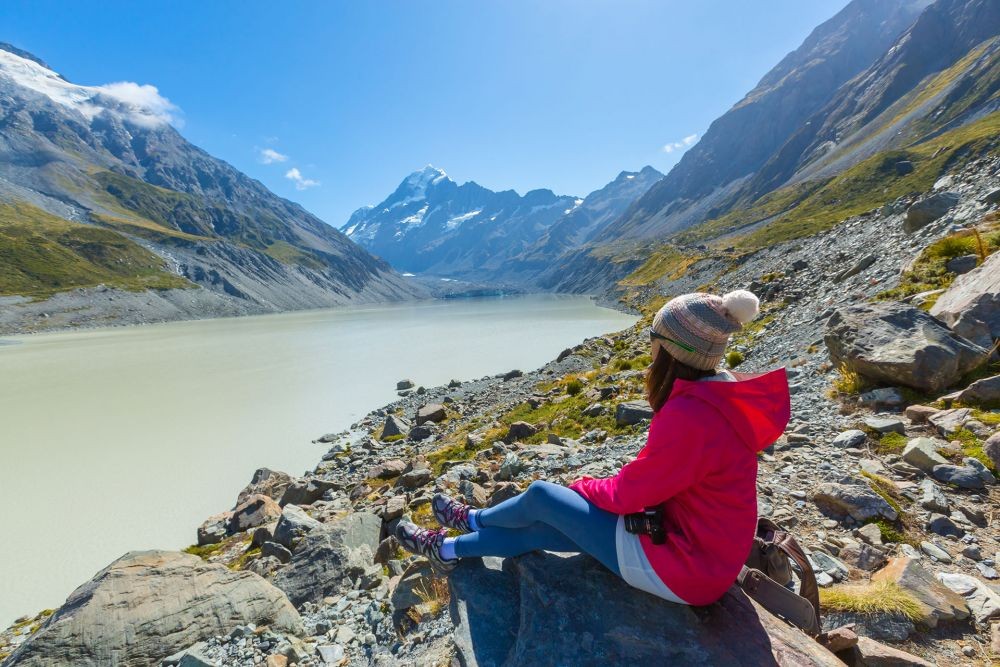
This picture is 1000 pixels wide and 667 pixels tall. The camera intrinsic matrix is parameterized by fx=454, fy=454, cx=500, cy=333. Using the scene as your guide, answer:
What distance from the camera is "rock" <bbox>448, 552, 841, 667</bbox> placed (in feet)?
11.2

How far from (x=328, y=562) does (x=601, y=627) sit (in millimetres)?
5798

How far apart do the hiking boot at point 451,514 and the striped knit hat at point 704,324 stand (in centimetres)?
301

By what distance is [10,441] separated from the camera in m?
23.8

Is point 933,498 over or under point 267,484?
over

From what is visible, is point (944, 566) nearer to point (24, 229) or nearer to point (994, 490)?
point (994, 490)

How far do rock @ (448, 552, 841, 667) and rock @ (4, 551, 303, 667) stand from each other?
3616mm

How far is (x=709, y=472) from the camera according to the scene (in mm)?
3545

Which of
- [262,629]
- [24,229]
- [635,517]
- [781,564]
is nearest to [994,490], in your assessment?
[781,564]

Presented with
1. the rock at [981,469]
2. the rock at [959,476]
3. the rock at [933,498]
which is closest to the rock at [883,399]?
the rock at [981,469]

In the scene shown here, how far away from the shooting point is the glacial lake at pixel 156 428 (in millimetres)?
13594

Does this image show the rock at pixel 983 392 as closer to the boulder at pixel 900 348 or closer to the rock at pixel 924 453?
the boulder at pixel 900 348

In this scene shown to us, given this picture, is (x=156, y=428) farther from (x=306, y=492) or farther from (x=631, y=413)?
(x=631, y=413)

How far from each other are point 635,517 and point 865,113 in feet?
846

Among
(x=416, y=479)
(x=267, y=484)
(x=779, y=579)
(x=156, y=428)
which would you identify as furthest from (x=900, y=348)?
(x=156, y=428)
